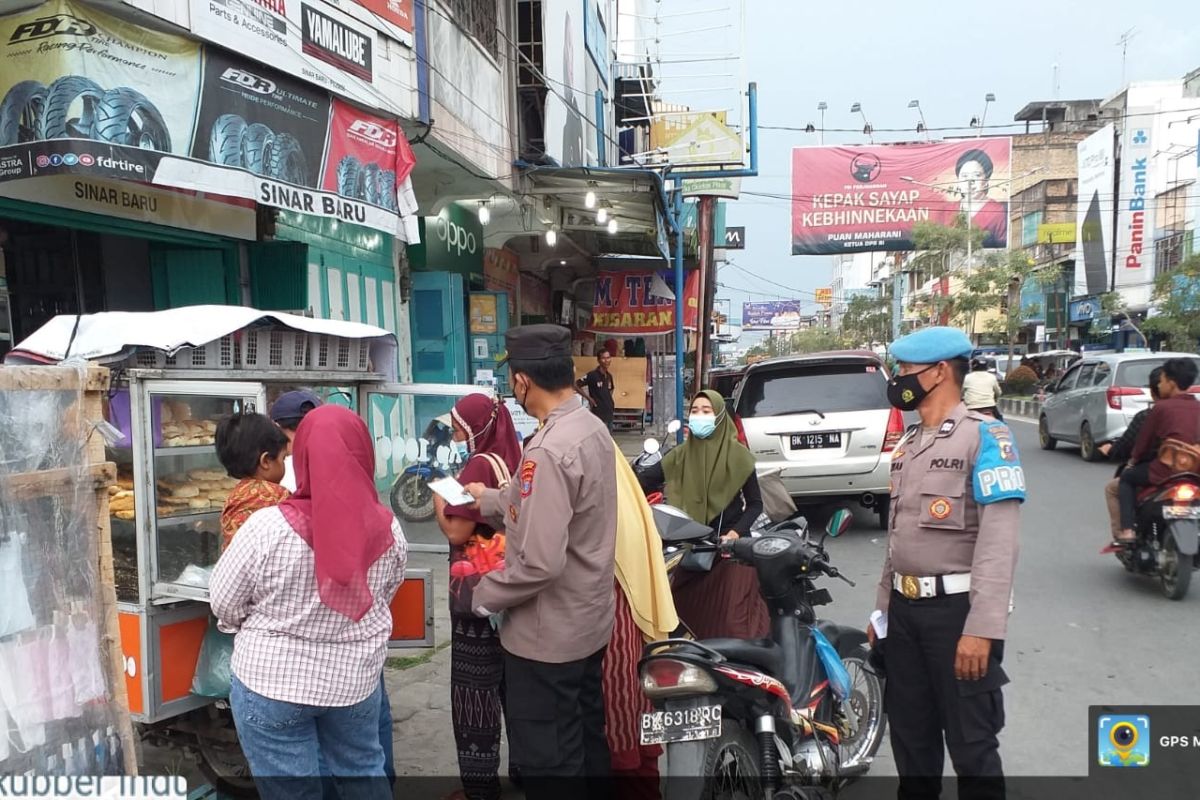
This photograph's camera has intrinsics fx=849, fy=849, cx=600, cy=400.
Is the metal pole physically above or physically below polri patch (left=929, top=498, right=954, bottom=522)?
above

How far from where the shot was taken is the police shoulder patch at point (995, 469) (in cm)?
262

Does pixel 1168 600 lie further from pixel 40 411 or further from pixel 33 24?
pixel 33 24

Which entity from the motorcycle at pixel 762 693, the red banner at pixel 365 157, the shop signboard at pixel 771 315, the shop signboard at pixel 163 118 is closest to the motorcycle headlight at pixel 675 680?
the motorcycle at pixel 762 693

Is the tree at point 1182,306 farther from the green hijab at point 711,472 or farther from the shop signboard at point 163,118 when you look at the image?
the shop signboard at point 163,118

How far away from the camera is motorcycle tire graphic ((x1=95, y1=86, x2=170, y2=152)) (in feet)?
15.1

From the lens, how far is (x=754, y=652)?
300 centimetres

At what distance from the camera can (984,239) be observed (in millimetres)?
33750

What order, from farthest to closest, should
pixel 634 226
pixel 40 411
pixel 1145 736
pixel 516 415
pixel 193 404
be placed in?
pixel 634 226 → pixel 516 415 → pixel 1145 736 → pixel 193 404 → pixel 40 411

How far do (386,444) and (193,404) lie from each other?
129cm

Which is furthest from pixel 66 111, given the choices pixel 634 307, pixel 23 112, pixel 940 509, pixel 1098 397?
pixel 1098 397

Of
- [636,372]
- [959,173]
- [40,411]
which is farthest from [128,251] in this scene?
[959,173]

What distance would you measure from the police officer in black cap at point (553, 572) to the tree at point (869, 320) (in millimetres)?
61647

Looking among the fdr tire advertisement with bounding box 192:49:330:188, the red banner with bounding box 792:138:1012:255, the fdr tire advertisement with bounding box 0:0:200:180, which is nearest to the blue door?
the fdr tire advertisement with bounding box 192:49:330:188

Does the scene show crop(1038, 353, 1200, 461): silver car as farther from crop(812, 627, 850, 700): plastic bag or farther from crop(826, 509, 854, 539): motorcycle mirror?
crop(812, 627, 850, 700): plastic bag
